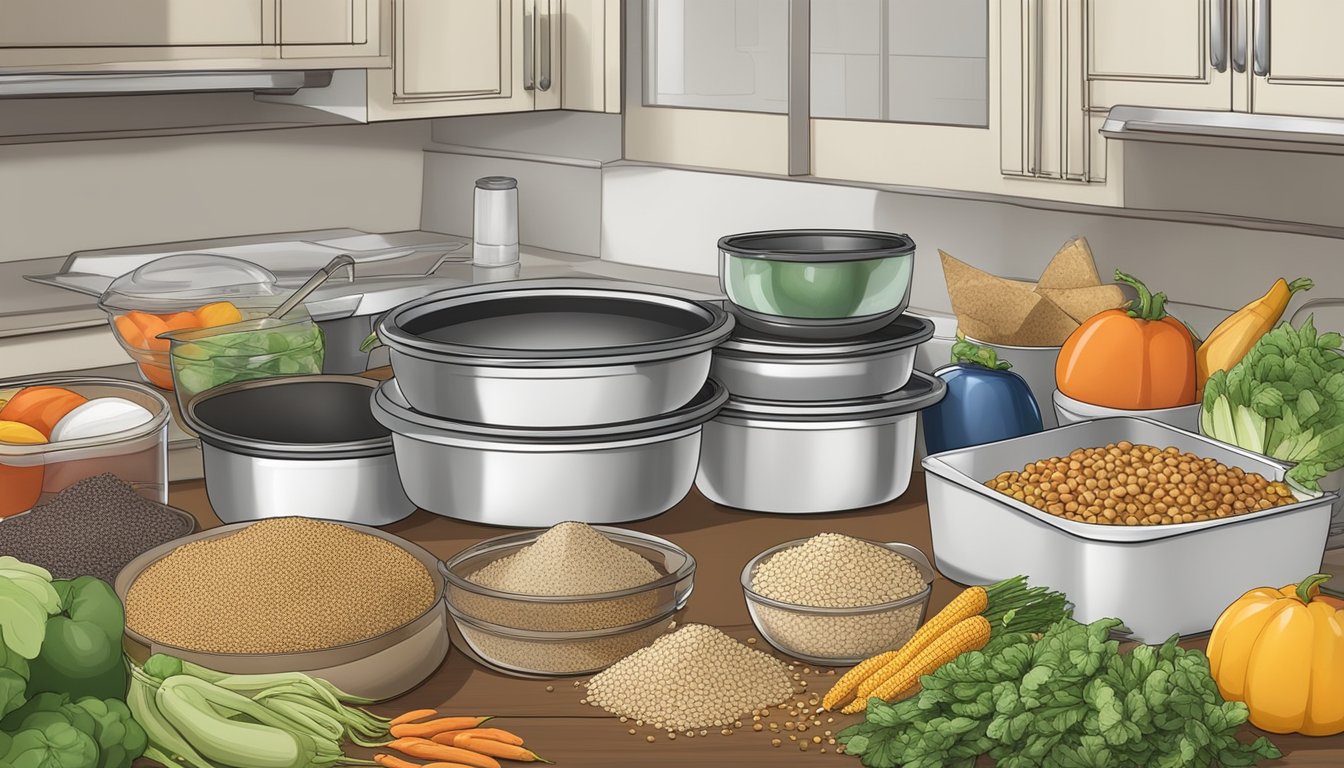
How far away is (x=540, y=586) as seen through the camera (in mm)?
1141

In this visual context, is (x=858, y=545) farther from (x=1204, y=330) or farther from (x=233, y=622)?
(x=1204, y=330)

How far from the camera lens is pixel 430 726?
3.36 ft

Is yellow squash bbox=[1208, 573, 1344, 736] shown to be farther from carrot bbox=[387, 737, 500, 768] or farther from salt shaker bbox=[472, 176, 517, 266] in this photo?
salt shaker bbox=[472, 176, 517, 266]

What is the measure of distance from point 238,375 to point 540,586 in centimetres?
64

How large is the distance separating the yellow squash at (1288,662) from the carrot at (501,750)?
0.51 metres

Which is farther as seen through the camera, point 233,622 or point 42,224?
point 42,224

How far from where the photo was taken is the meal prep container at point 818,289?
60.2 inches

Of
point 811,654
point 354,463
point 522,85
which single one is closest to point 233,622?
point 354,463

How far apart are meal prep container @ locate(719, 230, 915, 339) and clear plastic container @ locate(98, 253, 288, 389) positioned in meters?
0.72

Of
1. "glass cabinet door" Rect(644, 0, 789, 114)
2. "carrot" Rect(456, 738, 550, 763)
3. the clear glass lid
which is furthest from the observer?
"glass cabinet door" Rect(644, 0, 789, 114)

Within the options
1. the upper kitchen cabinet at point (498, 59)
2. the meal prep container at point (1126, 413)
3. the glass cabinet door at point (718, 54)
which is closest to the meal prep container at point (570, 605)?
the meal prep container at point (1126, 413)

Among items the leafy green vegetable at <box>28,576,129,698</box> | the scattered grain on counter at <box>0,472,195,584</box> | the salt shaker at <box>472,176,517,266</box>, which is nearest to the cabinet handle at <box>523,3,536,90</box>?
the salt shaker at <box>472,176,517,266</box>

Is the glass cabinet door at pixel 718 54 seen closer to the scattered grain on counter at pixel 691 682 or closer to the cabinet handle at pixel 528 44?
the cabinet handle at pixel 528 44

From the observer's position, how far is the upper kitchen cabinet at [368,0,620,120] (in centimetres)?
274
